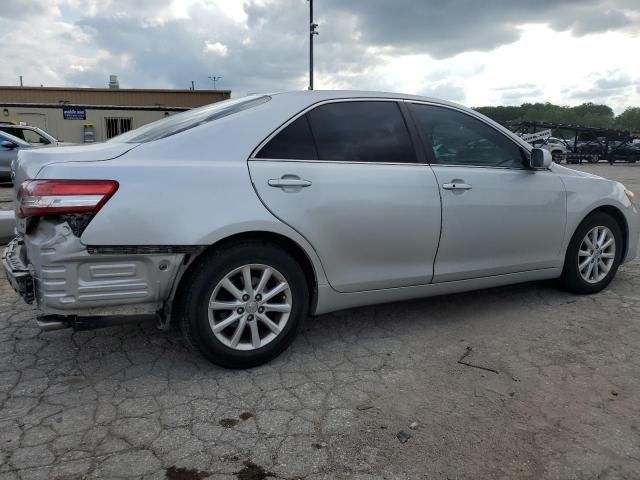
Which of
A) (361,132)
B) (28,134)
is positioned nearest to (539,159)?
(361,132)

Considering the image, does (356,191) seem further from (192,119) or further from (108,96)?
(108,96)

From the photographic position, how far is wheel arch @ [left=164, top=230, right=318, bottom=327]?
282cm

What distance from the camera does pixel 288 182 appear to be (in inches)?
118

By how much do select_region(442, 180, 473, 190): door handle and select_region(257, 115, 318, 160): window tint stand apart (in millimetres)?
958

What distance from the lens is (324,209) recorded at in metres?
3.08

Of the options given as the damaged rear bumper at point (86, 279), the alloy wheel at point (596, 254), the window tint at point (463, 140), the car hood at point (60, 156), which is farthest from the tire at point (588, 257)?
the car hood at point (60, 156)

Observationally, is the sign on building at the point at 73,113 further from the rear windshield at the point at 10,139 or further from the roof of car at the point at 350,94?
the roof of car at the point at 350,94

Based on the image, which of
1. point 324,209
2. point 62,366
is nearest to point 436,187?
point 324,209

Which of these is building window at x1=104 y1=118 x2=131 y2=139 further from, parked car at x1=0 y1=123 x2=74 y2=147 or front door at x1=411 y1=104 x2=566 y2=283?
front door at x1=411 y1=104 x2=566 y2=283

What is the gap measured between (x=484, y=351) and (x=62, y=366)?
2.57 m

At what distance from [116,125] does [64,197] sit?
2886 cm

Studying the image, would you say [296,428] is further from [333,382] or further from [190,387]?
[190,387]

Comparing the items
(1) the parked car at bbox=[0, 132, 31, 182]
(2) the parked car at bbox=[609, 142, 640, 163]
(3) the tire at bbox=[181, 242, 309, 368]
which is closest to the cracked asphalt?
(3) the tire at bbox=[181, 242, 309, 368]

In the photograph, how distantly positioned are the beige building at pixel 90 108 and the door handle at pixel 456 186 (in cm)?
2560
